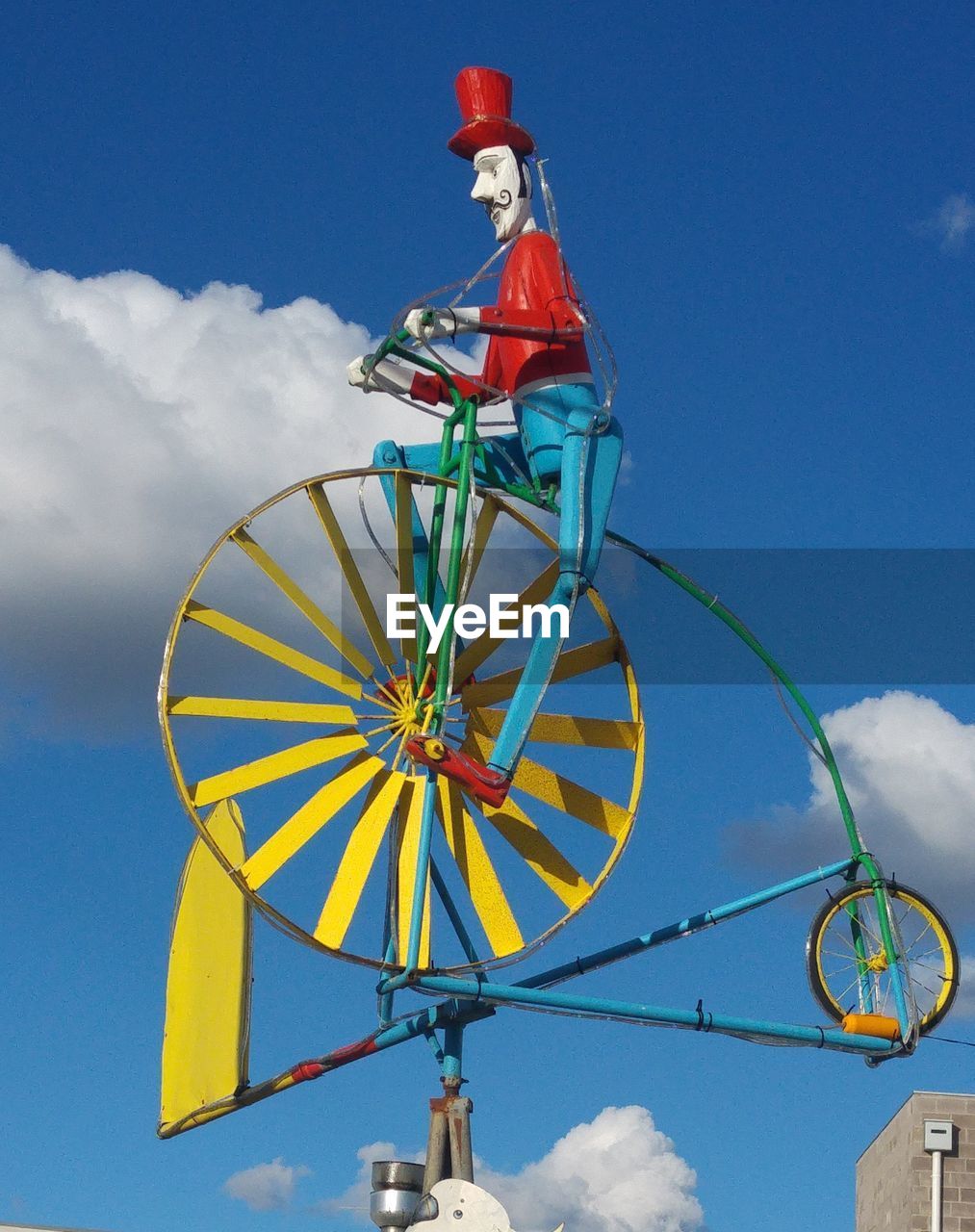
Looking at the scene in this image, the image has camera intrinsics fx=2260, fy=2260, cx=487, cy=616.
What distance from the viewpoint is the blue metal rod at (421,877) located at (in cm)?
1549

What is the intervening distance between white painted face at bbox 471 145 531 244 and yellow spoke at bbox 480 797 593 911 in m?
4.49

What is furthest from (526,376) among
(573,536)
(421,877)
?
(421,877)

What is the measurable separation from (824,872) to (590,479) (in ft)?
12.0

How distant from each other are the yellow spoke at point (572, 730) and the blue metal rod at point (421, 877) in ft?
4.54

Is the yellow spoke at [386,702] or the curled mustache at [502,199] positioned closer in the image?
the yellow spoke at [386,702]

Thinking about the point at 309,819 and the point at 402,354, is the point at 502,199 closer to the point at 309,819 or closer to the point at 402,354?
the point at 402,354

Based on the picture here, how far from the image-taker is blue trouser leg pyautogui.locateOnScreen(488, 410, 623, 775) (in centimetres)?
1603

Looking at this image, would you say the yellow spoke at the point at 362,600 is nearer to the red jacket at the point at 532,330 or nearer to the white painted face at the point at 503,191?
the red jacket at the point at 532,330

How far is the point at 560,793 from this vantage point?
56.7 feet

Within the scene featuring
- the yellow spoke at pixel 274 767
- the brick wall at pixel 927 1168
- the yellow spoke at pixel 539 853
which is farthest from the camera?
the brick wall at pixel 927 1168

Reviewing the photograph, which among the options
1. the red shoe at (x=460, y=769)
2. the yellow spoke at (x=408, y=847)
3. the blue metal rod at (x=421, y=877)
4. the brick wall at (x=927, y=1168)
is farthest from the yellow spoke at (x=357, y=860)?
the brick wall at (x=927, y=1168)

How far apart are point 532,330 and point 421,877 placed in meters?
4.16

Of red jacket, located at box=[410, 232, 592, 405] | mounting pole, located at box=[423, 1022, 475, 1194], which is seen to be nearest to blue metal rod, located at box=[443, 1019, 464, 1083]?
mounting pole, located at box=[423, 1022, 475, 1194]

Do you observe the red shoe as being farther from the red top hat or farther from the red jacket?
the red top hat
